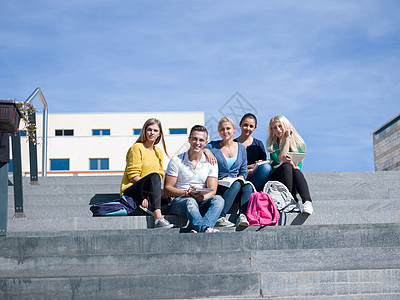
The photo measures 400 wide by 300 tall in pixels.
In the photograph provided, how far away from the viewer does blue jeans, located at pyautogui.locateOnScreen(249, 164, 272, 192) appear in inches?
220

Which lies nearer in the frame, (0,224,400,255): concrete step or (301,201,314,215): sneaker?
(0,224,400,255): concrete step

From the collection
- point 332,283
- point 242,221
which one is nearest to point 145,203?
point 242,221

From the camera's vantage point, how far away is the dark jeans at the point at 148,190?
16.6 ft

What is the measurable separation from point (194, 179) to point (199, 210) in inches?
12.8

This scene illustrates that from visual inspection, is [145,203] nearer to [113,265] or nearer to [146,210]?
[146,210]

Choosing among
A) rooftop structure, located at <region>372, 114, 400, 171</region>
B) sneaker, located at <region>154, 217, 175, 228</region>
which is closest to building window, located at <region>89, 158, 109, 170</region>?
sneaker, located at <region>154, 217, 175, 228</region>

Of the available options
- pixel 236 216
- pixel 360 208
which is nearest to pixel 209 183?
pixel 236 216

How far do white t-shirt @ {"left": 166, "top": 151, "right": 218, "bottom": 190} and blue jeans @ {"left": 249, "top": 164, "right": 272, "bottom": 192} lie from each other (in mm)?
546

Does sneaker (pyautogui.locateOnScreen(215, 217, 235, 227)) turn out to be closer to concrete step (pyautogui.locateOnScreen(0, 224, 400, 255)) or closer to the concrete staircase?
the concrete staircase

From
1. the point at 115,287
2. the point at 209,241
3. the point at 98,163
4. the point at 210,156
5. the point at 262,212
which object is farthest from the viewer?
the point at 98,163

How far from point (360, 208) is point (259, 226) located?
1656 millimetres

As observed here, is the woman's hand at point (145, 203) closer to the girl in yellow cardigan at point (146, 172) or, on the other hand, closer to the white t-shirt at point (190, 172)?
the girl in yellow cardigan at point (146, 172)

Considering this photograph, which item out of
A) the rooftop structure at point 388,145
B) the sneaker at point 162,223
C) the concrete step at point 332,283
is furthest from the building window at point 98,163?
the rooftop structure at point 388,145

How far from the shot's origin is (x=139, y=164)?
552 cm
